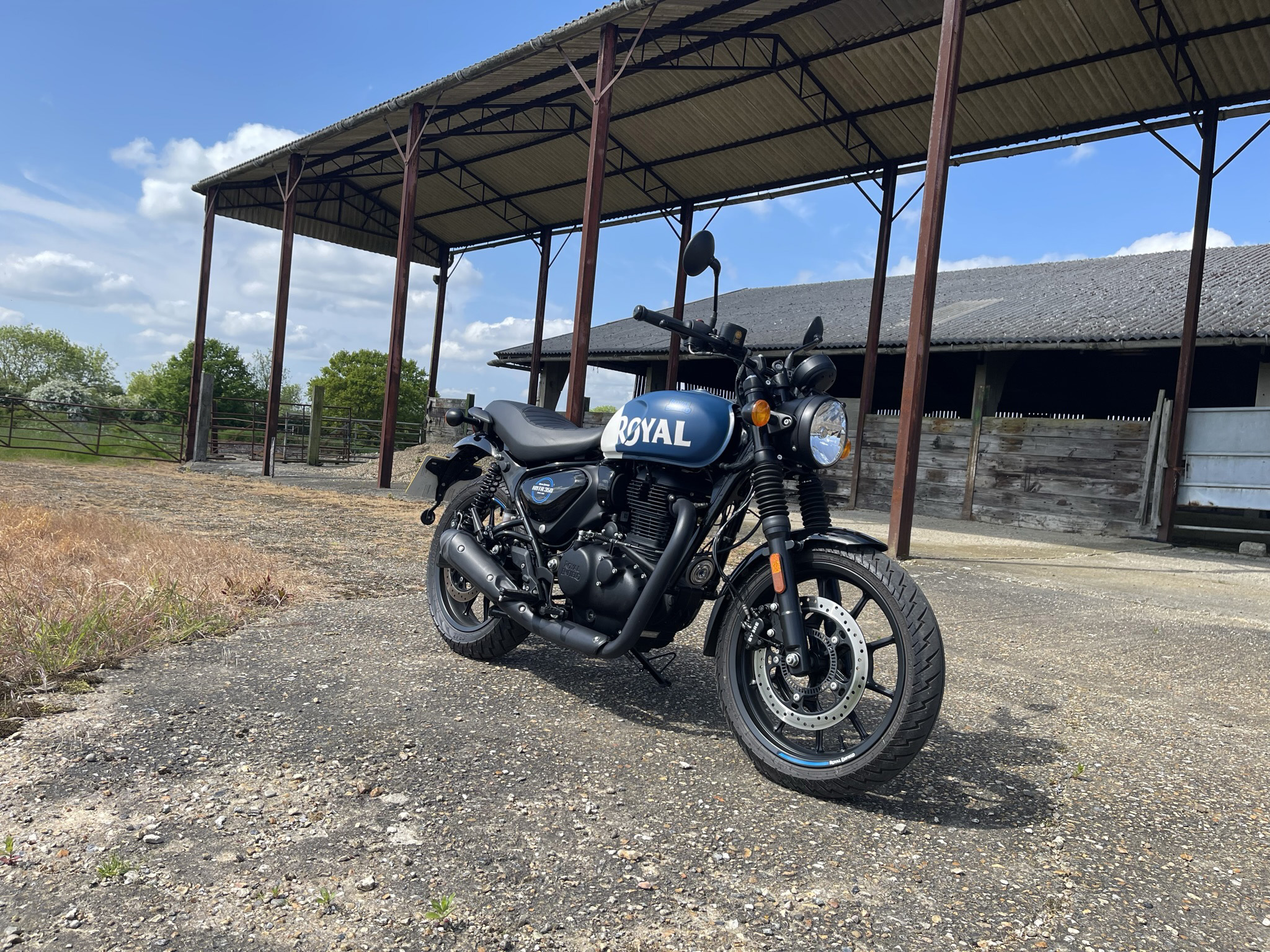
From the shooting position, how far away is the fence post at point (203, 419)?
58.8 ft

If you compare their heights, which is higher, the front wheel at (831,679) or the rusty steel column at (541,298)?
the rusty steel column at (541,298)

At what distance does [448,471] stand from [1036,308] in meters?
14.9

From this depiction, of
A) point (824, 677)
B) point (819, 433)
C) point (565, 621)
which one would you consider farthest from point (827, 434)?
point (565, 621)

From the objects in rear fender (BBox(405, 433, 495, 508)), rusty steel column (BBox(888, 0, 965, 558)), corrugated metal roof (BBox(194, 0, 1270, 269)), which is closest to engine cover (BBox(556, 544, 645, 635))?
rear fender (BBox(405, 433, 495, 508))

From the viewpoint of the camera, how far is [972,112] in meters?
12.2

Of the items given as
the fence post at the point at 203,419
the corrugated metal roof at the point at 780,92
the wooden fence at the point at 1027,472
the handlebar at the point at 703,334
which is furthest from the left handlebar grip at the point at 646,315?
the fence post at the point at 203,419

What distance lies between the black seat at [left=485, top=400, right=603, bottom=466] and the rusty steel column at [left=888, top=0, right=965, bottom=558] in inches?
→ 177

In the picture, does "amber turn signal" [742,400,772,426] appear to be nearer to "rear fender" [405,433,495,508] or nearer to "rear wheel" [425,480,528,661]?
"rear wheel" [425,480,528,661]

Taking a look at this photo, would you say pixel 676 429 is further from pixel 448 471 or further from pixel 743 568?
pixel 448 471

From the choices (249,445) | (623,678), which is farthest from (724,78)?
(249,445)

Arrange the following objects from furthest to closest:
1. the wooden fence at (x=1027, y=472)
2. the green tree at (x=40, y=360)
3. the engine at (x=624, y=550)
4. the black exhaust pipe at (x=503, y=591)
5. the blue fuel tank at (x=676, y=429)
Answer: the green tree at (x=40, y=360) → the wooden fence at (x=1027, y=472) → the black exhaust pipe at (x=503, y=591) → the engine at (x=624, y=550) → the blue fuel tank at (x=676, y=429)

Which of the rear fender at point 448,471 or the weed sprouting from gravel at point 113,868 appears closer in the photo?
the weed sprouting from gravel at point 113,868

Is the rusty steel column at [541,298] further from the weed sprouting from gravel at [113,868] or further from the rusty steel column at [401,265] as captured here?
the weed sprouting from gravel at [113,868]

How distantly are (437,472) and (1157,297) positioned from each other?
1500cm
